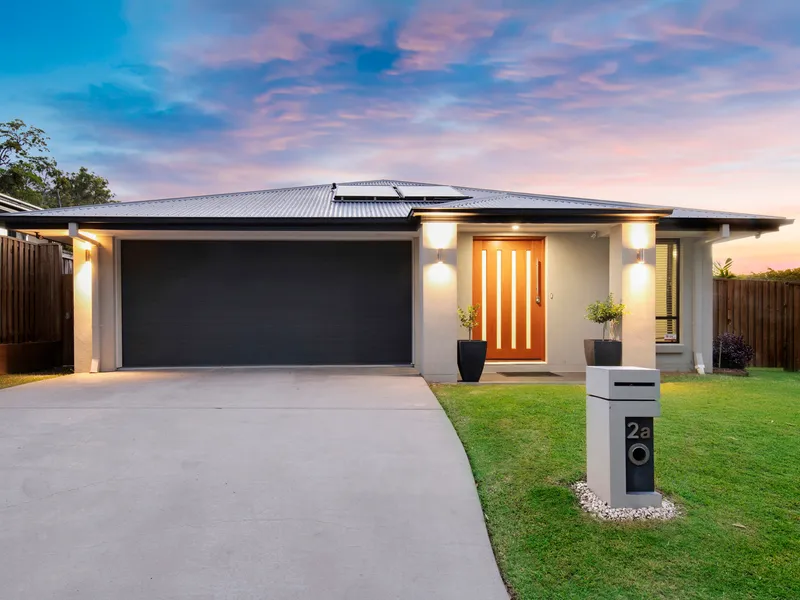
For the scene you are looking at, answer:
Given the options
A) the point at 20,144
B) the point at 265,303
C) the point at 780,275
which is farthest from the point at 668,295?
the point at 20,144

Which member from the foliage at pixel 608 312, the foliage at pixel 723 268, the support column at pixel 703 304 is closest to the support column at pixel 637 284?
the foliage at pixel 608 312

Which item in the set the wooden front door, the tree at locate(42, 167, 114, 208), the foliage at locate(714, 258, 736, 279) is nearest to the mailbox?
the wooden front door

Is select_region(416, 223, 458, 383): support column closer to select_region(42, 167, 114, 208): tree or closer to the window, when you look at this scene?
the window

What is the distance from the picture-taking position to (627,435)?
3.09 meters

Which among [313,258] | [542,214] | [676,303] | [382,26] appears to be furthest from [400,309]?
[382,26]

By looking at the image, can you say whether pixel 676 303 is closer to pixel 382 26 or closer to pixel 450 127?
pixel 450 127

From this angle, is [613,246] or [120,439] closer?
[120,439]

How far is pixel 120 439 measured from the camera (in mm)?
4570

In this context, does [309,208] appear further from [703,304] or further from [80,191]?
[80,191]

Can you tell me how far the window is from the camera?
364 inches

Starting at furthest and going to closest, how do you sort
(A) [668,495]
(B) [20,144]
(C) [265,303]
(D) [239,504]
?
(B) [20,144], (C) [265,303], (A) [668,495], (D) [239,504]

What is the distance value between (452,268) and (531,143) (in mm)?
6624

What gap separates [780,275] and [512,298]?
12.8m

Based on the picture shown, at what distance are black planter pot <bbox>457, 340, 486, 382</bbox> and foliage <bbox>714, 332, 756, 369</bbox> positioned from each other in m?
5.02
